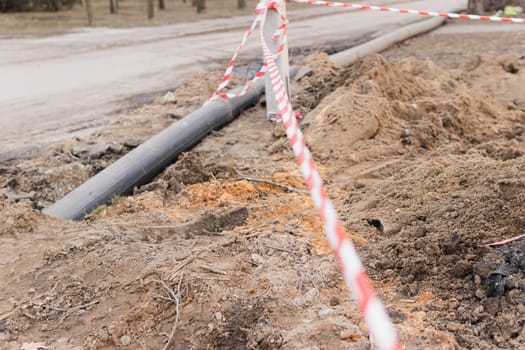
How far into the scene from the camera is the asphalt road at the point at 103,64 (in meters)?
A: 7.59

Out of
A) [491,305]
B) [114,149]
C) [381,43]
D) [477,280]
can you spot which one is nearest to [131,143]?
[114,149]

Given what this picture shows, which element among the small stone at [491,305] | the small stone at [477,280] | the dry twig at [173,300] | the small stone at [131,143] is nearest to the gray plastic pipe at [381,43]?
the small stone at [131,143]

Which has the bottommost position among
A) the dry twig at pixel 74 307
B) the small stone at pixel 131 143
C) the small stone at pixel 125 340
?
the small stone at pixel 125 340

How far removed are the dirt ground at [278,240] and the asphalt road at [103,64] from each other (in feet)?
4.39

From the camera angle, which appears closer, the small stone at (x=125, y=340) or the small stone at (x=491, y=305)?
the small stone at (x=491, y=305)

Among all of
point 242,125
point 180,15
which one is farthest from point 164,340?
point 180,15

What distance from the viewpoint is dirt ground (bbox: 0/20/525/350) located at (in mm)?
2889

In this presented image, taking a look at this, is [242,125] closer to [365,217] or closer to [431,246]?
[365,217]

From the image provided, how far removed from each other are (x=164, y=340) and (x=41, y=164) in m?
3.74

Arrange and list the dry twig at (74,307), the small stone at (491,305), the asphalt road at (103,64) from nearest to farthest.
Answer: the small stone at (491,305) → the dry twig at (74,307) → the asphalt road at (103,64)

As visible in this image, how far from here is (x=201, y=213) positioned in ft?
14.5

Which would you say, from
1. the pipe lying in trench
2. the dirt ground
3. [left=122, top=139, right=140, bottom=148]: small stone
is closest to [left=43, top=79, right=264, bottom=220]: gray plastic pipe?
the pipe lying in trench

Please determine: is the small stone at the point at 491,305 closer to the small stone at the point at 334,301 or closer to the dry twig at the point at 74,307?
the small stone at the point at 334,301

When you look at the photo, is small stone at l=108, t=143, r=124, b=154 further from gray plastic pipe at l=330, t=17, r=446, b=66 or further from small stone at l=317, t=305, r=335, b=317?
gray plastic pipe at l=330, t=17, r=446, b=66
